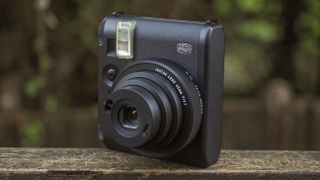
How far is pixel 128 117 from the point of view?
1.43m

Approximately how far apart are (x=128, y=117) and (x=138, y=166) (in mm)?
98

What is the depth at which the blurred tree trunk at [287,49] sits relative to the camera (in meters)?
3.71

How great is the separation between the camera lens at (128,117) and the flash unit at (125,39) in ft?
0.37

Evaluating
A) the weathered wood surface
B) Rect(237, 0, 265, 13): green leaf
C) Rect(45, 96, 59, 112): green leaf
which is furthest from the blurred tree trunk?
the weathered wood surface

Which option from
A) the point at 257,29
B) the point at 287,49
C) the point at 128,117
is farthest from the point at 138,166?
the point at 287,49

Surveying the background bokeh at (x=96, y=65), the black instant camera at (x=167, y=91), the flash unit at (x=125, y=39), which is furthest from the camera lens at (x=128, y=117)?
the background bokeh at (x=96, y=65)

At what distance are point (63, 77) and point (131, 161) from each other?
6.80 ft

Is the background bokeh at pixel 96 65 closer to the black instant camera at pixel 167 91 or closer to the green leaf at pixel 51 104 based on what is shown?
the green leaf at pixel 51 104

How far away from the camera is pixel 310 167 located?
1456 millimetres

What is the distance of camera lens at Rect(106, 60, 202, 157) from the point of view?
137 centimetres

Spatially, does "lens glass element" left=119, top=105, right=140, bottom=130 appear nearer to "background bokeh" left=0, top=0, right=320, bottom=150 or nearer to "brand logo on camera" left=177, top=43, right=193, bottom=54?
"brand logo on camera" left=177, top=43, right=193, bottom=54

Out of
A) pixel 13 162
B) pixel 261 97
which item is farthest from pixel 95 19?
pixel 13 162

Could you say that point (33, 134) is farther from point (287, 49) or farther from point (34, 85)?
point (287, 49)

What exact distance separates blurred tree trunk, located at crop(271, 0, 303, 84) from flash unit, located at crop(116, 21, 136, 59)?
2307 mm
